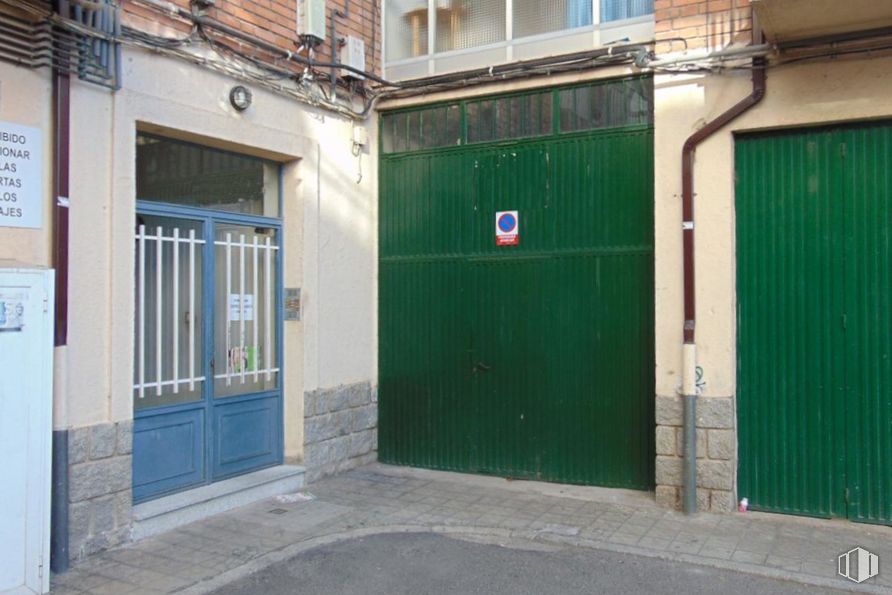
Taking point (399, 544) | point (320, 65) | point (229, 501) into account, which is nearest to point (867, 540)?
point (399, 544)

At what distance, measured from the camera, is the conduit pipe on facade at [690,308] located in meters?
6.17

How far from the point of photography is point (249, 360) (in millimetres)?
7027

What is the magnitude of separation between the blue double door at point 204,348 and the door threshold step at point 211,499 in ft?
0.42

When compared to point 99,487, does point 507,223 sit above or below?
above

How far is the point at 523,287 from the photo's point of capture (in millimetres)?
7352

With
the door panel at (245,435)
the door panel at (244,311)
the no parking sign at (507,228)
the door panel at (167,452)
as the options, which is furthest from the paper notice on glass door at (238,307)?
the no parking sign at (507,228)

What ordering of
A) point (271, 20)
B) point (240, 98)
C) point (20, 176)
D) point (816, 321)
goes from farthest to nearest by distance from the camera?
point (271, 20) → point (240, 98) → point (816, 321) → point (20, 176)

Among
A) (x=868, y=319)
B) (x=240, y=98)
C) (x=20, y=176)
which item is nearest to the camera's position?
(x=20, y=176)

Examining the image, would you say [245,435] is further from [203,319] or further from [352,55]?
[352,55]

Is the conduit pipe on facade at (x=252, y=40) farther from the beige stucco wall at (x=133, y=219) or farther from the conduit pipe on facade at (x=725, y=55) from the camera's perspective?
the conduit pipe on facade at (x=725, y=55)

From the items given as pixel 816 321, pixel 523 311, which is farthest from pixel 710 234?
pixel 523 311

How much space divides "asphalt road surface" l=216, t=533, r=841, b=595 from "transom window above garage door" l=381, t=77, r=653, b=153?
3878 mm

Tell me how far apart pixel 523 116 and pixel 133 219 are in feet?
12.6

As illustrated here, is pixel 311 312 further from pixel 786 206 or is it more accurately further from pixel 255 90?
pixel 786 206
